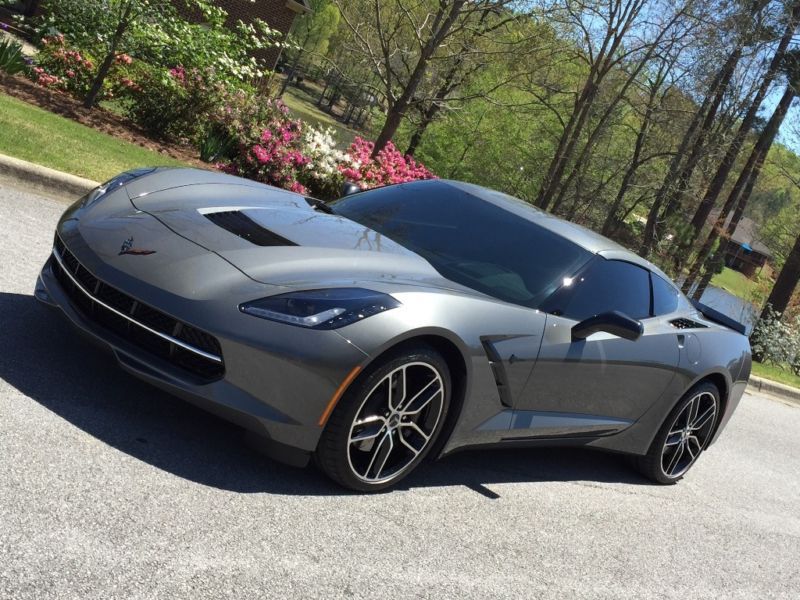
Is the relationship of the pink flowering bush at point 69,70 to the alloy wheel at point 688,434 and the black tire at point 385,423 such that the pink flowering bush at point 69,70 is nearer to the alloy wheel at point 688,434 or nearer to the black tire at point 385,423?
the alloy wheel at point 688,434

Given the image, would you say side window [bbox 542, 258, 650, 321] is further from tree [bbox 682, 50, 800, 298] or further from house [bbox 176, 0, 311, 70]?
house [bbox 176, 0, 311, 70]

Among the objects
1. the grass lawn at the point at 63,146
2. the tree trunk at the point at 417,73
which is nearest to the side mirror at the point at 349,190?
the grass lawn at the point at 63,146

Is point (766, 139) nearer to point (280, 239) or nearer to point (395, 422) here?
point (280, 239)

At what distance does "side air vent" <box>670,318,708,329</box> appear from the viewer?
5797 millimetres

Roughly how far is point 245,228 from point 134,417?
3.41 ft

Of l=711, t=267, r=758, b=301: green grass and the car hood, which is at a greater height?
l=711, t=267, r=758, b=301: green grass

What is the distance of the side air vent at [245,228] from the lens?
14.0ft

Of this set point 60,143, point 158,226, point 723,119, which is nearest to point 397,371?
point 158,226

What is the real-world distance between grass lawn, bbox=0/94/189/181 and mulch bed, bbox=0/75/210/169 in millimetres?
386

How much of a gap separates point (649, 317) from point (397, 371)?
90.6 inches

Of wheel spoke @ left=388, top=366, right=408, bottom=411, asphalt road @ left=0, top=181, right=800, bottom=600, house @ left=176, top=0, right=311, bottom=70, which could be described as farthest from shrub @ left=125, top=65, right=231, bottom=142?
house @ left=176, top=0, right=311, bottom=70

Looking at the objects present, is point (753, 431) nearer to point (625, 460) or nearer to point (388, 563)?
point (625, 460)

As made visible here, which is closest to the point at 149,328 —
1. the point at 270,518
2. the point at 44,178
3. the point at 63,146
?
the point at 270,518

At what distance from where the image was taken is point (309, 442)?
380 centimetres
